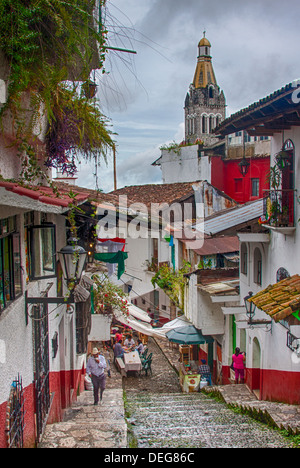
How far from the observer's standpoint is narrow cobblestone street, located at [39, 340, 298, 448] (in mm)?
7270

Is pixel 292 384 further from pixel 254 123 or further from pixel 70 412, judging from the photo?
pixel 254 123

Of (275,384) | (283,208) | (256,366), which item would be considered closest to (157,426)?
(275,384)

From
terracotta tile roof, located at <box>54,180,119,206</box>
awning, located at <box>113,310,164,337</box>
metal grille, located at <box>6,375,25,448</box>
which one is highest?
terracotta tile roof, located at <box>54,180,119,206</box>

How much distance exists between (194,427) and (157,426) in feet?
2.30

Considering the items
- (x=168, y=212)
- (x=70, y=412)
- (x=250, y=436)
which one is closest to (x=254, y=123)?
(x=250, y=436)

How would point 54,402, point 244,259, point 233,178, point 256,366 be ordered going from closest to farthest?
point 54,402
point 256,366
point 244,259
point 233,178

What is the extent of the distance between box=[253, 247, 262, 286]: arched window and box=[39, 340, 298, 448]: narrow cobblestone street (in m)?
3.47

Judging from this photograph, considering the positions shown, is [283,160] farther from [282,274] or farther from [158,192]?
[158,192]

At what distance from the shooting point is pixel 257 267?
1322cm

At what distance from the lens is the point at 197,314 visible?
15.7 m

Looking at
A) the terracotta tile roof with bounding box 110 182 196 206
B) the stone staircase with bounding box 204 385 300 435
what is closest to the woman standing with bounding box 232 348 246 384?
the stone staircase with bounding box 204 385 300 435

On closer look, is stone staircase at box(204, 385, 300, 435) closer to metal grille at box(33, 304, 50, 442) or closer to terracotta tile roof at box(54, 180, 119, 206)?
metal grille at box(33, 304, 50, 442)

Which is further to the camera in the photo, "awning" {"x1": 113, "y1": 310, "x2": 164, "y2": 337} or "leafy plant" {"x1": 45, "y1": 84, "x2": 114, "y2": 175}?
"awning" {"x1": 113, "y1": 310, "x2": 164, "y2": 337}
